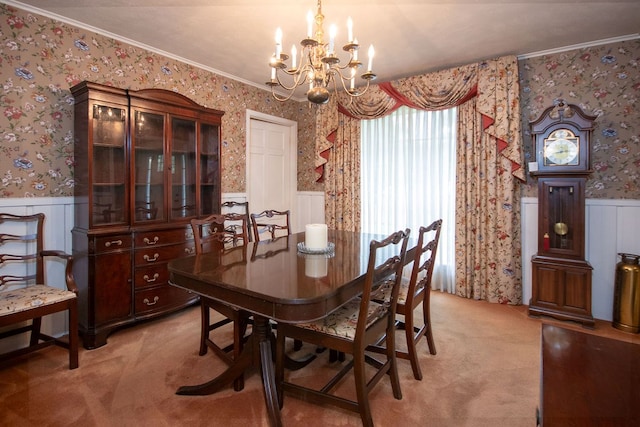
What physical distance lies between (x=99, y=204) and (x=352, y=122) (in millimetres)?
2862

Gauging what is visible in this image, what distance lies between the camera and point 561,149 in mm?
2838

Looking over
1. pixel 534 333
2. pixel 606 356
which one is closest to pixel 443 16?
pixel 606 356

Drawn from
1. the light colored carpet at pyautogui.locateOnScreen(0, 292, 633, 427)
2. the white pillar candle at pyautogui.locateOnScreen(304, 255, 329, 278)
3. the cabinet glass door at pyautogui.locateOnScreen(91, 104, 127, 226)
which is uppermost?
the cabinet glass door at pyautogui.locateOnScreen(91, 104, 127, 226)

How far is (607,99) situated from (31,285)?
15.9ft

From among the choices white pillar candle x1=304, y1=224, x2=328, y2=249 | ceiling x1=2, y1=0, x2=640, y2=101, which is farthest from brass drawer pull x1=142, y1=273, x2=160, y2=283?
ceiling x1=2, y1=0, x2=640, y2=101

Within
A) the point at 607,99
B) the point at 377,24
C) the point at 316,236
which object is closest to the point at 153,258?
the point at 316,236

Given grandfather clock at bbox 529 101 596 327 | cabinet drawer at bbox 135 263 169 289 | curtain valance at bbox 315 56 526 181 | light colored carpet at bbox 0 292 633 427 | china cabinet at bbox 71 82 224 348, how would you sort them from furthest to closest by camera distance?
curtain valance at bbox 315 56 526 181 → grandfather clock at bbox 529 101 596 327 → cabinet drawer at bbox 135 263 169 289 → china cabinet at bbox 71 82 224 348 → light colored carpet at bbox 0 292 633 427

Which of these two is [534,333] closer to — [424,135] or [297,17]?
[424,135]

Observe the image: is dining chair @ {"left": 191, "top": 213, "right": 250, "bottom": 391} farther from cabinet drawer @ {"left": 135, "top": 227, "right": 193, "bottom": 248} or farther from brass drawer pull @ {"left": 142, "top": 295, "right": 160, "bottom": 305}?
brass drawer pull @ {"left": 142, "top": 295, "right": 160, "bottom": 305}

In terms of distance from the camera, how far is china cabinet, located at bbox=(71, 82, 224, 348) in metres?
2.43

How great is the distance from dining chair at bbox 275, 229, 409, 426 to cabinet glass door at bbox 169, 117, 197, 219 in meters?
1.79

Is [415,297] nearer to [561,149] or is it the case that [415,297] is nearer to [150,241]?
[561,149]

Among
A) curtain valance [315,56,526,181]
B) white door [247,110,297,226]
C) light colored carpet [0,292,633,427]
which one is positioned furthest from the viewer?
white door [247,110,297,226]

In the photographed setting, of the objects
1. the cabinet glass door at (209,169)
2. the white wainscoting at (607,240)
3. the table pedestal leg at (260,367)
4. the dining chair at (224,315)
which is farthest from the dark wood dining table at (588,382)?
the cabinet glass door at (209,169)
